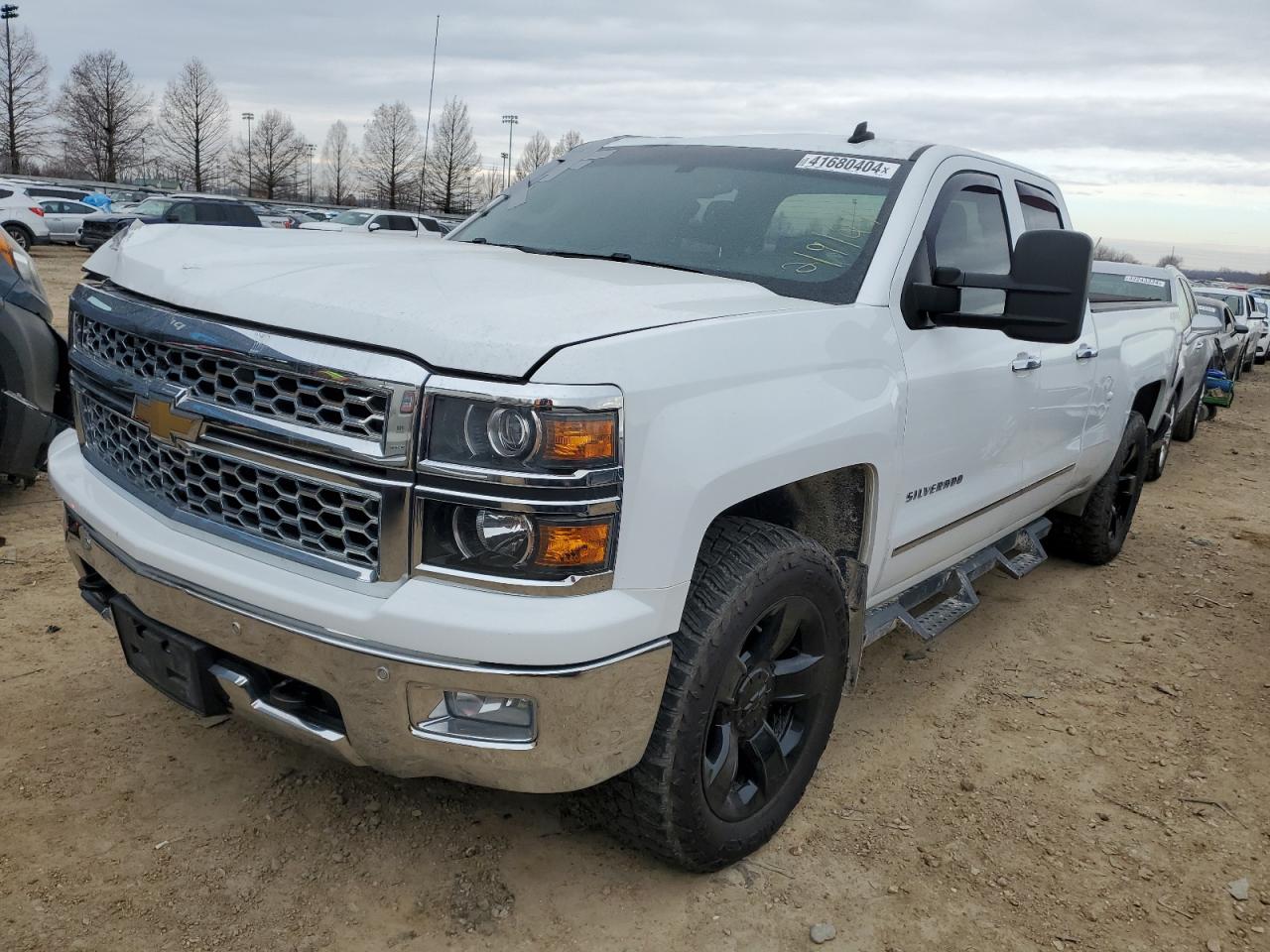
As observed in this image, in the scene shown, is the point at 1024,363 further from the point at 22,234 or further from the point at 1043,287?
the point at 22,234

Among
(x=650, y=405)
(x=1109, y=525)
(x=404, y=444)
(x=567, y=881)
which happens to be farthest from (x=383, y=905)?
(x=1109, y=525)

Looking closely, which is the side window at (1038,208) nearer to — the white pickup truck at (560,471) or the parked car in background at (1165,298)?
the white pickup truck at (560,471)

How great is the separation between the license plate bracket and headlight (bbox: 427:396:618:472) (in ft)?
2.68

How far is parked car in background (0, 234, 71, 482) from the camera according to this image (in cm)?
474

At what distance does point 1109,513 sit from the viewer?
18.5ft

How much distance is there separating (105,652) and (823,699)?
2.57 m

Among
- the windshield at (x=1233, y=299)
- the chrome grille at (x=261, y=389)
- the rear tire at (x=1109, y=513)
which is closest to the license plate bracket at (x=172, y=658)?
the chrome grille at (x=261, y=389)

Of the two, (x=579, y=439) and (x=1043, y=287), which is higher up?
(x=1043, y=287)

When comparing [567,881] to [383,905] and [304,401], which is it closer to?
[383,905]

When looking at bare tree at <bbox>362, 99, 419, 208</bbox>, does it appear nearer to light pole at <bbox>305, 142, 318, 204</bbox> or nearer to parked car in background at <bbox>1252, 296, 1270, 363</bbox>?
light pole at <bbox>305, 142, 318, 204</bbox>

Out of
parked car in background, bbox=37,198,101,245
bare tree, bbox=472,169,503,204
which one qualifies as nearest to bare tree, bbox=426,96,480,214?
bare tree, bbox=472,169,503,204

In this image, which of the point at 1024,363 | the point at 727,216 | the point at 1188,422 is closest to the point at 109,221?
the point at 1188,422

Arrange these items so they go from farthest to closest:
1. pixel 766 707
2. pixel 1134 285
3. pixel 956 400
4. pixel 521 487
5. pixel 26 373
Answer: pixel 1134 285, pixel 26 373, pixel 956 400, pixel 766 707, pixel 521 487

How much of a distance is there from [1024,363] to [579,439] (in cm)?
229
